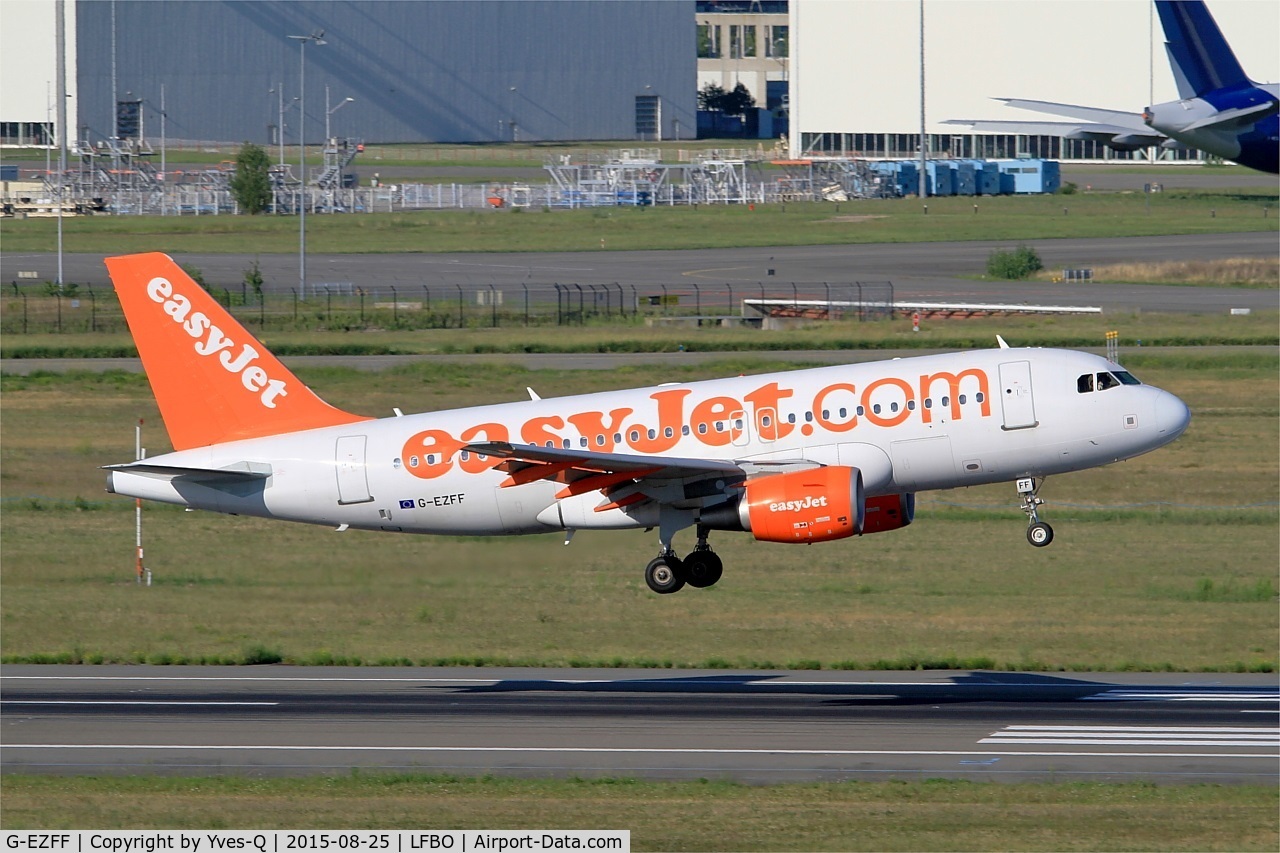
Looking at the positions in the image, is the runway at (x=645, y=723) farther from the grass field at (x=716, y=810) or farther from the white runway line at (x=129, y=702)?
the grass field at (x=716, y=810)

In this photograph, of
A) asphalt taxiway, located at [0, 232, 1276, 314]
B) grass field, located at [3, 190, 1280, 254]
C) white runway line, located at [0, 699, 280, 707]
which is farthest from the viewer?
grass field, located at [3, 190, 1280, 254]

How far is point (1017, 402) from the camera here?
42.7 meters

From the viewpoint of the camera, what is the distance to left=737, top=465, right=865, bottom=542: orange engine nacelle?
136 ft

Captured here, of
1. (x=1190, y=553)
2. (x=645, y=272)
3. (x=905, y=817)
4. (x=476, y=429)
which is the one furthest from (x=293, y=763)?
(x=645, y=272)

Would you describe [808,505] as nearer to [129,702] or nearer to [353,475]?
[353,475]

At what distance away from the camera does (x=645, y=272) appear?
13350 centimetres

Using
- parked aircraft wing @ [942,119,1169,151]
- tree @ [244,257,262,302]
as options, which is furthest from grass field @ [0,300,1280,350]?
parked aircraft wing @ [942,119,1169,151]

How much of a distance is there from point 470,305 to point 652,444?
249 ft

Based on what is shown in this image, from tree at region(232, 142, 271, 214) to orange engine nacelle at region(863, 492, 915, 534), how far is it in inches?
5462

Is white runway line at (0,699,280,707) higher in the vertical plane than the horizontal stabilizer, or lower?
lower

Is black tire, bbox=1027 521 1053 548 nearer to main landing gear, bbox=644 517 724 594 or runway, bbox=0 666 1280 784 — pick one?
runway, bbox=0 666 1280 784

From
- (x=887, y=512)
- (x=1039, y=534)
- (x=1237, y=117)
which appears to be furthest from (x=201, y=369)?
(x=1237, y=117)

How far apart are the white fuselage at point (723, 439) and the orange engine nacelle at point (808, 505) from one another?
1164 millimetres

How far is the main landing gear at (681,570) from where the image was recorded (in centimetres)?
4497
